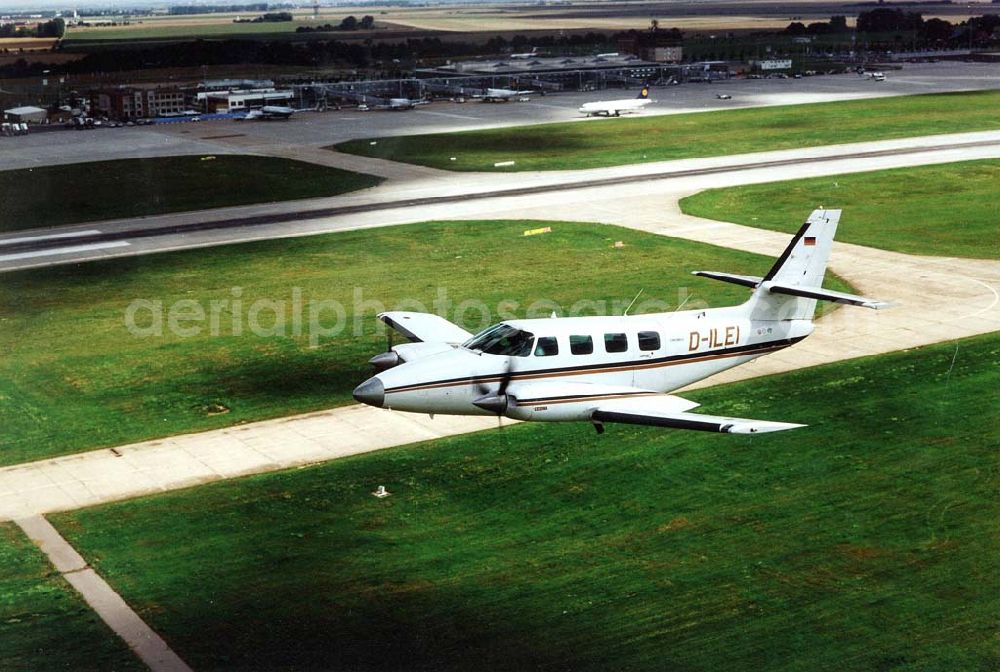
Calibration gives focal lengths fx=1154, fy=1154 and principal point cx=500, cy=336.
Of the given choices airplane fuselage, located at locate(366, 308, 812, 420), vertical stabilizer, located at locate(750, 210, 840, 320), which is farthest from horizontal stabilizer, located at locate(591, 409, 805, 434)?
vertical stabilizer, located at locate(750, 210, 840, 320)

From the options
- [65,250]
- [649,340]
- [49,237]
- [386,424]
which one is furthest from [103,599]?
[49,237]

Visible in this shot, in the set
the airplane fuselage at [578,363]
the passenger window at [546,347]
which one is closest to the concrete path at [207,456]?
the airplane fuselage at [578,363]

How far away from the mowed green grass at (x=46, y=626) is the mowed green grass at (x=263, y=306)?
8905 millimetres

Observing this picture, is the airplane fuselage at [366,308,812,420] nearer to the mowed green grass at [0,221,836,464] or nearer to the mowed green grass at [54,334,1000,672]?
the mowed green grass at [54,334,1000,672]

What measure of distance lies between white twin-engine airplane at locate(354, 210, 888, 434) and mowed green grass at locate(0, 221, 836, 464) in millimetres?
9985

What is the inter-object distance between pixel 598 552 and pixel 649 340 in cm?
788

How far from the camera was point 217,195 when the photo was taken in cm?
8856

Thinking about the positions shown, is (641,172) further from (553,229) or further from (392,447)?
(392,447)

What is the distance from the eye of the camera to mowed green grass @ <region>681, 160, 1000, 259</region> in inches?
2675

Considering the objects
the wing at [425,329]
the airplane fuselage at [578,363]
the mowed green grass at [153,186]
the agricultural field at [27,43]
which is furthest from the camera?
the agricultural field at [27,43]

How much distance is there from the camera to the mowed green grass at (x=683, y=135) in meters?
104

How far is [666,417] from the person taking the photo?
30.9 m

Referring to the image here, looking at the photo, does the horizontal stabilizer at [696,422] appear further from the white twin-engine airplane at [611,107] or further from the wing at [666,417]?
the white twin-engine airplane at [611,107]

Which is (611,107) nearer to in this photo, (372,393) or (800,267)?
(800,267)
